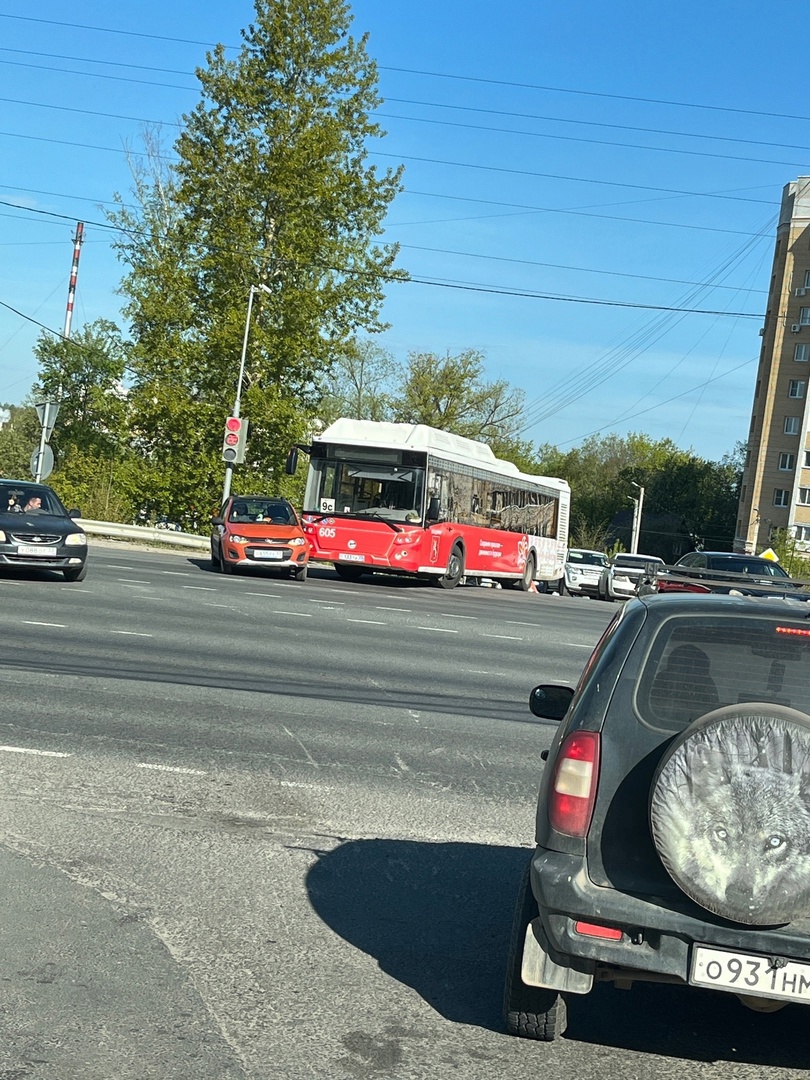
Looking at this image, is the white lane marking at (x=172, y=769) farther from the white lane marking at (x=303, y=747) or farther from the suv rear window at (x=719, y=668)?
the suv rear window at (x=719, y=668)

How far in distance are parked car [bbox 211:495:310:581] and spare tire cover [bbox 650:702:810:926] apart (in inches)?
927

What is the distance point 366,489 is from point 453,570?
11.1 feet

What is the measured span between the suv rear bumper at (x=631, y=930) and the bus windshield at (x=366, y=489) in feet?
78.0

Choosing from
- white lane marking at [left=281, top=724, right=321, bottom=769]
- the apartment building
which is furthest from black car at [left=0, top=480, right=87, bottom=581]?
the apartment building

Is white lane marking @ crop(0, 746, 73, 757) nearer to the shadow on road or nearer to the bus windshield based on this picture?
the shadow on road

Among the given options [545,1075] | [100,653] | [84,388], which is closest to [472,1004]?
[545,1075]

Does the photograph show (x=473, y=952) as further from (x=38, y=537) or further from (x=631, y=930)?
(x=38, y=537)

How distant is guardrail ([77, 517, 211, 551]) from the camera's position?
39062 millimetres

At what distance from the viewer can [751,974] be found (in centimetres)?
382

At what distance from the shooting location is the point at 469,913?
575 centimetres

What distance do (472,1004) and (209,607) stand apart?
14999 mm

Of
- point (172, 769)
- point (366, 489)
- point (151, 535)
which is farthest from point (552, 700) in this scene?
point (151, 535)

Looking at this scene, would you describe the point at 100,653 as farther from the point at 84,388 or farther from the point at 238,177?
the point at 84,388

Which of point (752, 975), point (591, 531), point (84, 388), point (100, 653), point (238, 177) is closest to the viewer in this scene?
point (752, 975)
